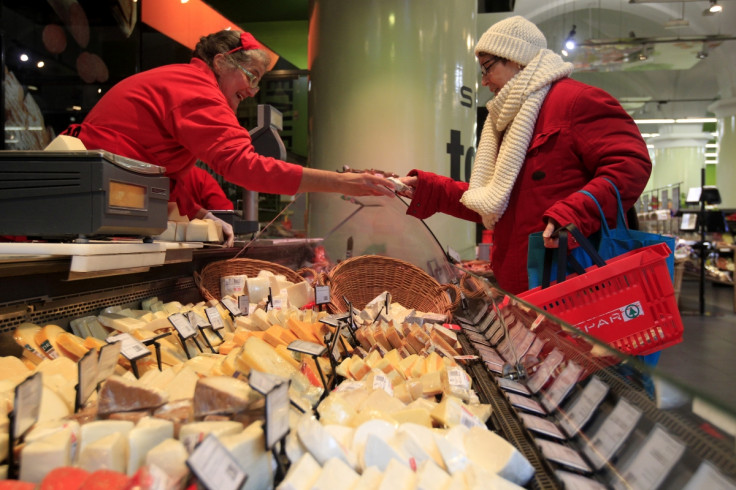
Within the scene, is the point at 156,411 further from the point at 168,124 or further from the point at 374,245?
the point at 374,245

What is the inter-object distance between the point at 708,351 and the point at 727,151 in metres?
9.15

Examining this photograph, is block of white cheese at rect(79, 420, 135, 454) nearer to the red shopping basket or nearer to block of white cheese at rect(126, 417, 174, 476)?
block of white cheese at rect(126, 417, 174, 476)

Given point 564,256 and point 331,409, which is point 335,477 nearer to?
point 331,409

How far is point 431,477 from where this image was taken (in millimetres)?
757

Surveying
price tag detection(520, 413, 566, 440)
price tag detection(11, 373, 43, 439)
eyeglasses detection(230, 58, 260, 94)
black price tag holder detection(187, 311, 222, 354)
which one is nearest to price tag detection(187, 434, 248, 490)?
price tag detection(11, 373, 43, 439)

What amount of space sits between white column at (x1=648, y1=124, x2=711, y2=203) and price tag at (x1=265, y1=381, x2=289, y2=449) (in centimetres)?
1903

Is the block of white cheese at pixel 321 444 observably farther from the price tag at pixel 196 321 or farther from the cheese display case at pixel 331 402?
the price tag at pixel 196 321

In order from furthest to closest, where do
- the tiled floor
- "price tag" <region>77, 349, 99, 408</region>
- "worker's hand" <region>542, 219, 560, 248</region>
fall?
the tiled floor, "worker's hand" <region>542, 219, 560, 248</region>, "price tag" <region>77, 349, 99, 408</region>

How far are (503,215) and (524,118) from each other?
396mm

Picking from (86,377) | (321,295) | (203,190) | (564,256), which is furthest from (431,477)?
(203,190)

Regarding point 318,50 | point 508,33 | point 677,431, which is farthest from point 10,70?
point 677,431

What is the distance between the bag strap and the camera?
1.62 meters

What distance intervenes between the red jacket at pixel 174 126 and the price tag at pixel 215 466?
1.56 meters

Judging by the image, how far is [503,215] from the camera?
88.8 inches
